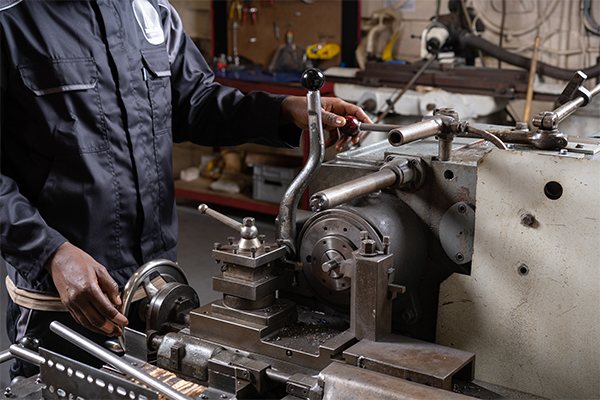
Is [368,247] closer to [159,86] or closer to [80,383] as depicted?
[80,383]

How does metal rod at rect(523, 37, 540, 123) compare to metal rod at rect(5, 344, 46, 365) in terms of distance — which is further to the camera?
metal rod at rect(523, 37, 540, 123)

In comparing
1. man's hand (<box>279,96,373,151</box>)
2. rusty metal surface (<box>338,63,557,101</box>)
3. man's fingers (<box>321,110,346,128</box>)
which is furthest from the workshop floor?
man's fingers (<box>321,110,346,128</box>)

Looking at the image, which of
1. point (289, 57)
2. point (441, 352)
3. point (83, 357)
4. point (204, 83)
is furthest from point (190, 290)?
point (289, 57)

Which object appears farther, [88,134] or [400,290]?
[88,134]

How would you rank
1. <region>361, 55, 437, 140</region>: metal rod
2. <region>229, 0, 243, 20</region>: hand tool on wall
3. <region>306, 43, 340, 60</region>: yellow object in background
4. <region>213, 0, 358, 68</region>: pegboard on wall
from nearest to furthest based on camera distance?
<region>361, 55, 437, 140</region>: metal rod < <region>306, 43, 340, 60</region>: yellow object in background < <region>213, 0, 358, 68</region>: pegboard on wall < <region>229, 0, 243, 20</region>: hand tool on wall

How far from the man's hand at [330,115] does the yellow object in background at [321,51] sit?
264cm

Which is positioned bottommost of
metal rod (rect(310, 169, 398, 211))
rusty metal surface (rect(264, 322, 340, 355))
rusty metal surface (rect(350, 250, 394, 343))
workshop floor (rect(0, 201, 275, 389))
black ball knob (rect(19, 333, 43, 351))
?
workshop floor (rect(0, 201, 275, 389))

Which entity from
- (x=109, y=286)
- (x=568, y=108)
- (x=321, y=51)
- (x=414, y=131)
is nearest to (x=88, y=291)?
(x=109, y=286)

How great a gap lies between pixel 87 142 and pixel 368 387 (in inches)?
29.3

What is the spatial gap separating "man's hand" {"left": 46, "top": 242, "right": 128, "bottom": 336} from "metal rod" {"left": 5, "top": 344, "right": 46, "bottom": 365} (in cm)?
9

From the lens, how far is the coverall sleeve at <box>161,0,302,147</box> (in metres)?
1.40

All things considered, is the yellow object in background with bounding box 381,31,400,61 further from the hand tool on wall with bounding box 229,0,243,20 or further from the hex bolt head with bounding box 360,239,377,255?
the hex bolt head with bounding box 360,239,377,255

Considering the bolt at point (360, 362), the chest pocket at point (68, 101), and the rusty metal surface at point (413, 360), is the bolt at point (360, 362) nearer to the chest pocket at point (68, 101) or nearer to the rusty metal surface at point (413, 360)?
the rusty metal surface at point (413, 360)

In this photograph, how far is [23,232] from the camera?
1.12m
